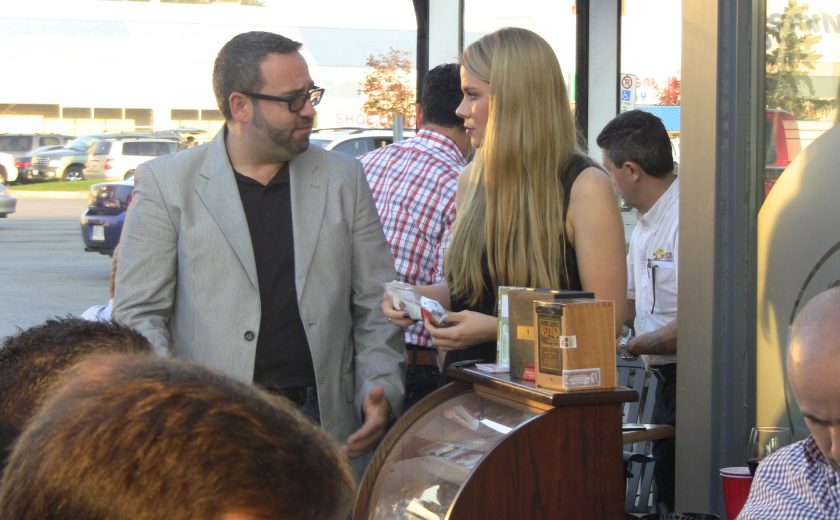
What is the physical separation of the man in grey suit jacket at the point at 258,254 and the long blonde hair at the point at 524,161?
473mm

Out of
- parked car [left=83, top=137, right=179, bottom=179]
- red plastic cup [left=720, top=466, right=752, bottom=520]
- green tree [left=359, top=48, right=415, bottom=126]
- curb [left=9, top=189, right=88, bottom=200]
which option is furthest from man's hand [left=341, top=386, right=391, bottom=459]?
curb [left=9, top=189, right=88, bottom=200]

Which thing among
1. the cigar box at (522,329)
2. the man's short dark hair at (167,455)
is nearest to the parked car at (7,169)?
the cigar box at (522,329)

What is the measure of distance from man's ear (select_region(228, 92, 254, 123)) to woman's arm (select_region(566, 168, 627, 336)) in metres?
1.00

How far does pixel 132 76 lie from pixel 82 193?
44.1ft

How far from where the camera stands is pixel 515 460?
2.69 m

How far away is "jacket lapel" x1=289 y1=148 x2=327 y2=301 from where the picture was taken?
3314 millimetres

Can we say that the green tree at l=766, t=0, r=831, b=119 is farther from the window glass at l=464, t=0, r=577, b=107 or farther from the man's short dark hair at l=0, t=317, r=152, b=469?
the window glass at l=464, t=0, r=577, b=107

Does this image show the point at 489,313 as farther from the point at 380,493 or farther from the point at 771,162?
the point at 771,162

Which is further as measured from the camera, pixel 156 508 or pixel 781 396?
pixel 781 396

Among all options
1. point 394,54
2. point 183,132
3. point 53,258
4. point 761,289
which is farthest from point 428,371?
point 183,132

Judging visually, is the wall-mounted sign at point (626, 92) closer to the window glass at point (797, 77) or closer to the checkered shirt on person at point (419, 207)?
the checkered shirt on person at point (419, 207)

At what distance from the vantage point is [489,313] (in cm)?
334

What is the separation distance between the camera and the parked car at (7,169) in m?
36.8

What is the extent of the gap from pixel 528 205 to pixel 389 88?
2823 centimetres
